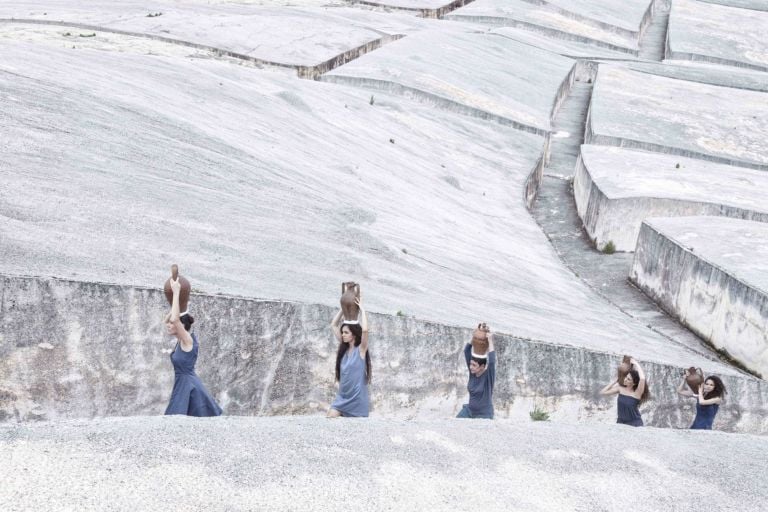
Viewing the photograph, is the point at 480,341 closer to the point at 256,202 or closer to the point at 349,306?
the point at 349,306

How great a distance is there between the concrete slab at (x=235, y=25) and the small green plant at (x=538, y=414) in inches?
631

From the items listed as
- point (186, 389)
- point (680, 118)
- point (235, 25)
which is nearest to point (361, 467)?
point (186, 389)

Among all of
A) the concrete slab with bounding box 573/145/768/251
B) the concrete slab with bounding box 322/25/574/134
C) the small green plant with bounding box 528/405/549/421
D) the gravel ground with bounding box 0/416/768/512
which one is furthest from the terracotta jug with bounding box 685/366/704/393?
the concrete slab with bounding box 322/25/574/134

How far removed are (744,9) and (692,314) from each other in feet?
120

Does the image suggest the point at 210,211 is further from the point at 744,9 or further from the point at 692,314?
the point at 744,9

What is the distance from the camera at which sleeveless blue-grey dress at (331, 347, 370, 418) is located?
6.21m

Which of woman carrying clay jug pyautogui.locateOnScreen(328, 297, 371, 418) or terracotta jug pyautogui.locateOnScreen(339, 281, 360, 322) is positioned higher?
terracotta jug pyautogui.locateOnScreen(339, 281, 360, 322)

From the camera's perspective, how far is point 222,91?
16812 mm

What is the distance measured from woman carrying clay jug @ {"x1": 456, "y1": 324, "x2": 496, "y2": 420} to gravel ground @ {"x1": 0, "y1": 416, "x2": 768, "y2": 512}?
46 cm

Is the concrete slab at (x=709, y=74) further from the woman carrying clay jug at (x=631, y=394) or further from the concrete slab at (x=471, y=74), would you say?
the woman carrying clay jug at (x=631, y=394)

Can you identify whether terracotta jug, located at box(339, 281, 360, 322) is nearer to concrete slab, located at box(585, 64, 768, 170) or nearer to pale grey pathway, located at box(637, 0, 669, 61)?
concrete slab, located at box(585, 64, 768, 170)

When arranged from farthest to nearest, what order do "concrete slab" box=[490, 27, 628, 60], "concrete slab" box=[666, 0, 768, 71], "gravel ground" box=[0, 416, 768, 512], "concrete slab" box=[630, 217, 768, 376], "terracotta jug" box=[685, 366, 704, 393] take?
"concrete slab" box=[666, 0, 768, 71] → "concrete slab" box=[490, 27, 628, 60] → "concrete slab" box=[630, 217, 768, 376] → "terracotta jug" box=[685, 366, 704, 393] → "gravel ground" box=[0, 416, 768, 512]

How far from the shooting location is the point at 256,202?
1142cm

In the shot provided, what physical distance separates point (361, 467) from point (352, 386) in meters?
0.98
